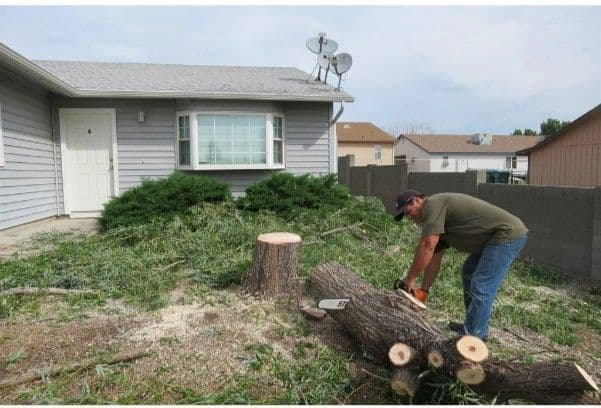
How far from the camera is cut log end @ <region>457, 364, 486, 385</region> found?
2.71 meters

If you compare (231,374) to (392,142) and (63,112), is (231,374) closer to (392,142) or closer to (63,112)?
(63,112)

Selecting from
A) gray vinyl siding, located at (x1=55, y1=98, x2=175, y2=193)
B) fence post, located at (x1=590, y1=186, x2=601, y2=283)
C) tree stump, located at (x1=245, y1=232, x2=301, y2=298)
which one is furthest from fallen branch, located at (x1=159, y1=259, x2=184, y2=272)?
fence post, located at (x1=590, y1=186, x2=601, y2=283)

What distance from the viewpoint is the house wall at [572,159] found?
15.1m

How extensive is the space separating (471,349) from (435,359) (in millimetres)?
238

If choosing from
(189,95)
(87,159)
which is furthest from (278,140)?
(87,159)

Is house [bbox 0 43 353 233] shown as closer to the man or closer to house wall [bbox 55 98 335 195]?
house wall [bbox 55 98 335 195]

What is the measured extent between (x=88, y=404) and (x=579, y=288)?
583cm

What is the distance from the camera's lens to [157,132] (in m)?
10.8

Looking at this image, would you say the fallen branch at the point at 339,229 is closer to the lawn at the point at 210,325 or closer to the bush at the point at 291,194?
the lawn at the point at 210,325

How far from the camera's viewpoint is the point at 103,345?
3.73 m

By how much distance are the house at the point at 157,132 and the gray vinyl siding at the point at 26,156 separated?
43 mm

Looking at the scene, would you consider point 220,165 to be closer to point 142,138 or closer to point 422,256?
point 142,138

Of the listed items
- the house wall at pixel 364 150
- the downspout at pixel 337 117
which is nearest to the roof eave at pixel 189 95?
the downspout at pixel 337 117

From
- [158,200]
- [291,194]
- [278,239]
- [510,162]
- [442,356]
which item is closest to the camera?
[442,356]
